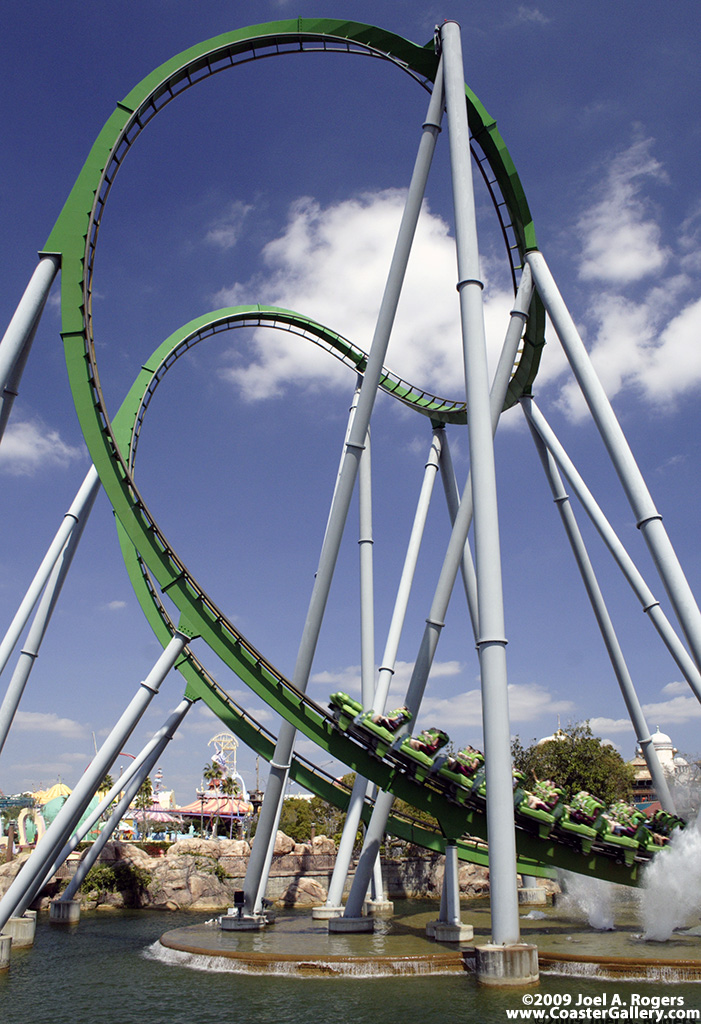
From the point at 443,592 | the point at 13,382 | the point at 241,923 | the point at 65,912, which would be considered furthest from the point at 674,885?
the point at 65,912

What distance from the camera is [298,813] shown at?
58406mm

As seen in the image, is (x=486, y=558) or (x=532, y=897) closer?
(x=486, y=558)

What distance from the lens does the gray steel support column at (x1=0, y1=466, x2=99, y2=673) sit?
16.0m

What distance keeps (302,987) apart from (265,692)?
203 inches

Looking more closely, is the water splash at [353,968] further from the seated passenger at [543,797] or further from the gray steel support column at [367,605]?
Answer: the gray steel support column at [367,605]

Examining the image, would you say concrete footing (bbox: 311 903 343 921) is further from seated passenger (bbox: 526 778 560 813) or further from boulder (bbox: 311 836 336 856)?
boulder (bbox: 311 836 336 856)

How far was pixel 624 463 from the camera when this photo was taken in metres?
14.0

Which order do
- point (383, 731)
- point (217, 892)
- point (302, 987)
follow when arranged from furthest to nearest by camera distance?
point (217, 892) → point (383, 731) → point (302, 987)

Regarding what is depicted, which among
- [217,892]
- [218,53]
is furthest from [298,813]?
[218,53]

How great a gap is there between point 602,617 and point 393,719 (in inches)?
284

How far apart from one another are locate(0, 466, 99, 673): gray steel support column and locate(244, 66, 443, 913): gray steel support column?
5547 millimetres

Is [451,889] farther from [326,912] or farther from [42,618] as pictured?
[42,618]

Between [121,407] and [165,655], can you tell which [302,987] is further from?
[121,407]

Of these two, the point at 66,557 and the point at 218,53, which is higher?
the point at 218,53
